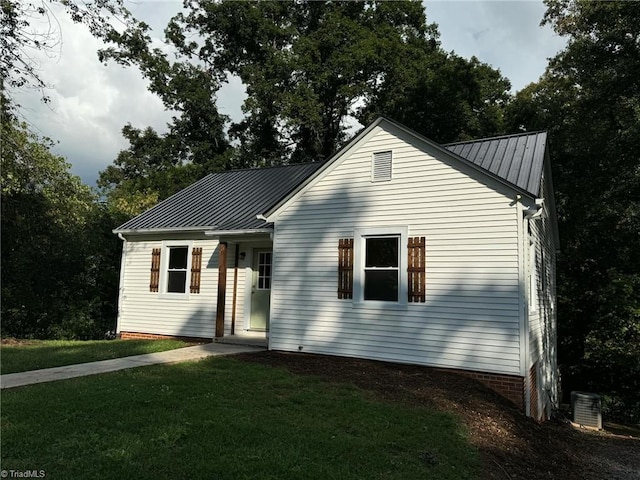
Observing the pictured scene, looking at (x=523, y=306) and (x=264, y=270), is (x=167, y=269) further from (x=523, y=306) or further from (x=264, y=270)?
(x=523, y=306)

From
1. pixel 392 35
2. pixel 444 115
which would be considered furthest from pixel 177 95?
pixel 444 115

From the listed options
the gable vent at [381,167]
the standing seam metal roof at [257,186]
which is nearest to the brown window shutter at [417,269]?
the gable vent at [381,167]

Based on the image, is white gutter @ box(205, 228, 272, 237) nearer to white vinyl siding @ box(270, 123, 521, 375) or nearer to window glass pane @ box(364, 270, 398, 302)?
white vinyl siding @ box(270, 123, 521, 375)

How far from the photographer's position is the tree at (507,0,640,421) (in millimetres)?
13852

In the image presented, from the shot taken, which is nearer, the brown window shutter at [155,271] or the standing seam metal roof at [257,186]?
the standing seam metal roof at [257,186]

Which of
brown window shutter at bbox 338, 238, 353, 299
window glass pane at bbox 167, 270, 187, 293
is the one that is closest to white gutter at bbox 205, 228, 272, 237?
window glass pane at bbox 167, 270, 187, 293

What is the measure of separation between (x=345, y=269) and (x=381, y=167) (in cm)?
219

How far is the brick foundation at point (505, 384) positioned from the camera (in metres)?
7.39

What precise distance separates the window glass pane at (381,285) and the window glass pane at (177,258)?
18.7 feet

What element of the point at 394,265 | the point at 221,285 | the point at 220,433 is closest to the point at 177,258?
the point at 221,285

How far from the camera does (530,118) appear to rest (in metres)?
20.9

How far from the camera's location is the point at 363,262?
9062 mm

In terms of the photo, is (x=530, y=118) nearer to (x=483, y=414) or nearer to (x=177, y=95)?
(x=483, y=414)

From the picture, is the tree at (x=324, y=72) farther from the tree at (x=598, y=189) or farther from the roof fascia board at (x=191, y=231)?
the roof fascia board at (x=191, y=231)
